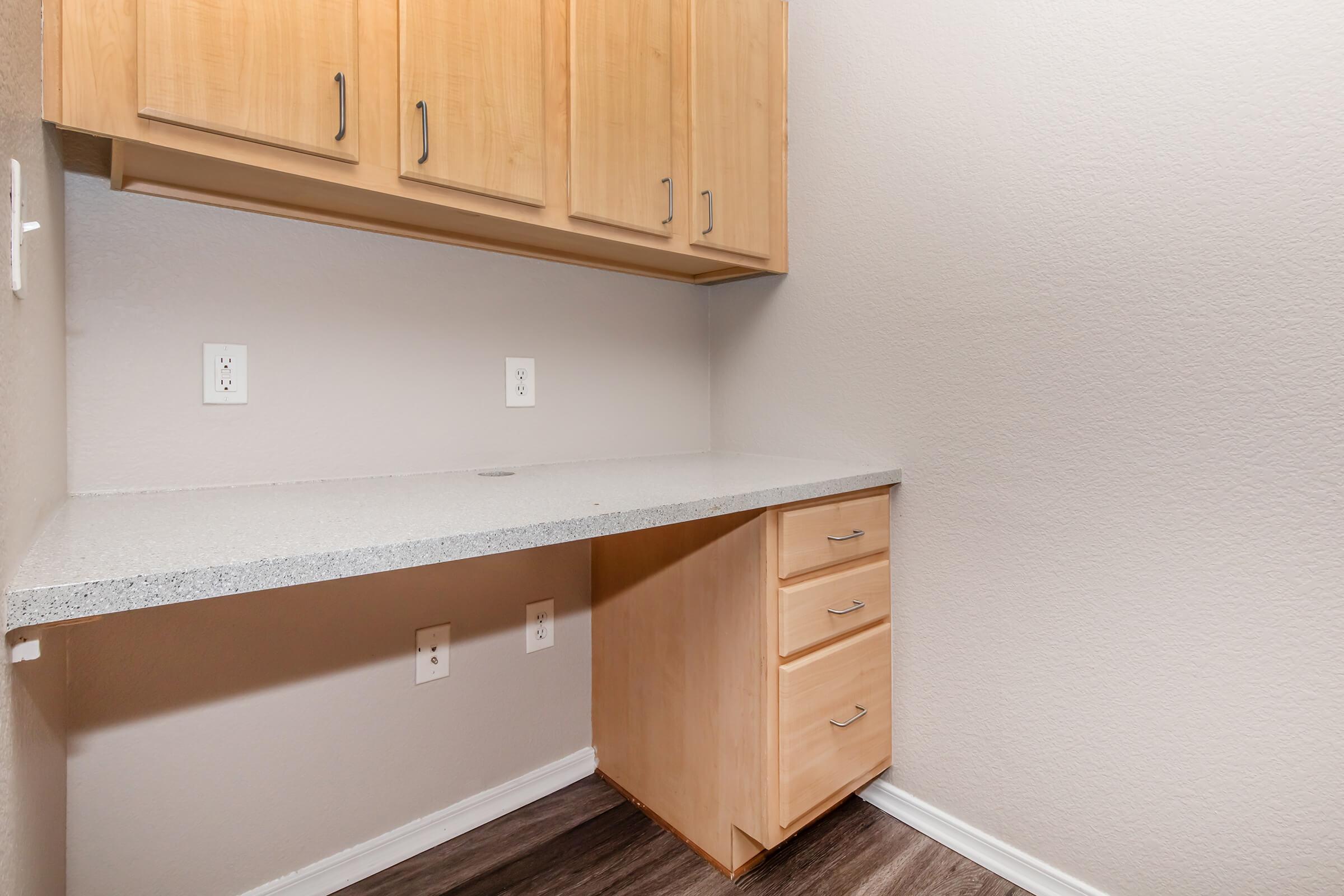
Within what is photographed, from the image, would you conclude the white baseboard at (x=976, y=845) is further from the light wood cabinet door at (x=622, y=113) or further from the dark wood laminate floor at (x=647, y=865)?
the light wood cabinet door at (x=622, y=113)

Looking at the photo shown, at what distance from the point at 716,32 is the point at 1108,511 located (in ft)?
4.69

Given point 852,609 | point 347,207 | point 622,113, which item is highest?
point 622,113

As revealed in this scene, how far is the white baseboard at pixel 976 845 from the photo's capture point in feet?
4.44

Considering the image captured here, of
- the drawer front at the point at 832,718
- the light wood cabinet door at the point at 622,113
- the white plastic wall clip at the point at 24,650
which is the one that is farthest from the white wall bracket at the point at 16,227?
the drawer front at the point at 832,718

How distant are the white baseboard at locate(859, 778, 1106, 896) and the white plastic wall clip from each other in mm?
1689

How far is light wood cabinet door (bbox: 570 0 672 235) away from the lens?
135 centimetres

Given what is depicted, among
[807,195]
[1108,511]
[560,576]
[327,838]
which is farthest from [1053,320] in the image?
[327,838]

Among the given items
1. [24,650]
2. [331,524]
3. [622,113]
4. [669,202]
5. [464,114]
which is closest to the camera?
[24,650]

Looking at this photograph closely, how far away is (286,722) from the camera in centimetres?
131

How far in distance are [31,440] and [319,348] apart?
0.56 meters

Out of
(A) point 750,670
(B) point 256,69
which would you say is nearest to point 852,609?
(A) point 750,670

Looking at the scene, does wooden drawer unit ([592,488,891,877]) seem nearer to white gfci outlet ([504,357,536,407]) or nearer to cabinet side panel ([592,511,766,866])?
cabinet side panel ([592,511,766,866])

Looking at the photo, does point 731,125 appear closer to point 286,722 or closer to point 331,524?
point 331,524

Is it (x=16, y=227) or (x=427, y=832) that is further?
(x=427, y=832)
